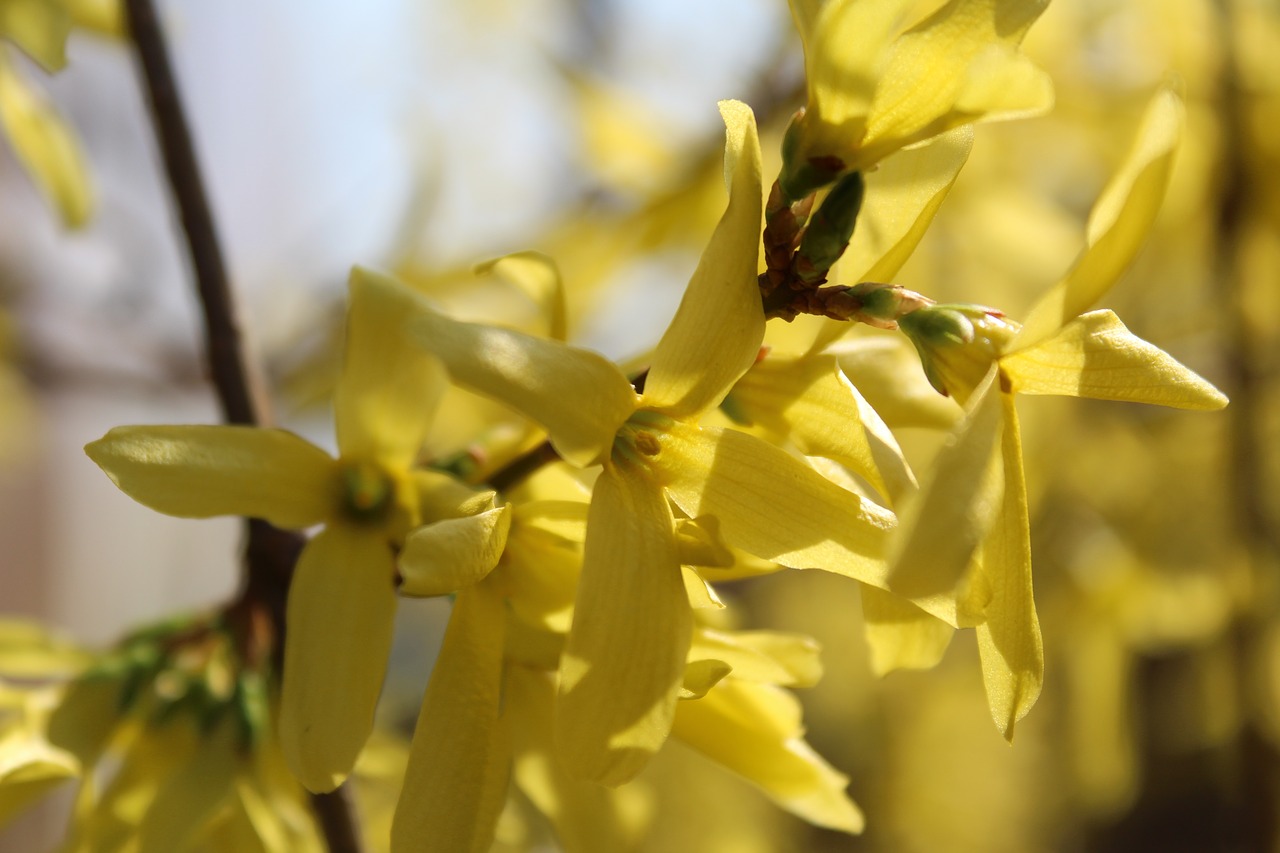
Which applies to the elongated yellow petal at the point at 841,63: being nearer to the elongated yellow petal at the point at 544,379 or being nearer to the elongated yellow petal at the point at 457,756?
the elongated yellow petal at the point at 544,379

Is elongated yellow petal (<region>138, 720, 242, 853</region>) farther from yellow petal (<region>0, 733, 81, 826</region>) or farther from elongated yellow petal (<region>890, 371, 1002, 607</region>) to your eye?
elongated yellow petal (<region>890, 371, 1002, 607</region>)

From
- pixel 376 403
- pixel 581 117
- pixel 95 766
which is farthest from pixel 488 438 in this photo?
pixel 581 117

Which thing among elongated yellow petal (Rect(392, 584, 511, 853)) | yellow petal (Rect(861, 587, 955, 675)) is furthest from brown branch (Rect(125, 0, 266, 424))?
yellow petal (Rect(861, 587, 955, 675))

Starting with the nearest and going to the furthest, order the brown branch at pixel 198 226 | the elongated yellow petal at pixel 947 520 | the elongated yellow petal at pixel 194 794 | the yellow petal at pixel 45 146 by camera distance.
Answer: the elongated yellow petal at pixel 947 520
the elongated yellow petal at pixel 194 794
the brown branch at pixel 198 226
the yellow petal at pixel 45 146

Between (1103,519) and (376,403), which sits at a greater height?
(376,403)

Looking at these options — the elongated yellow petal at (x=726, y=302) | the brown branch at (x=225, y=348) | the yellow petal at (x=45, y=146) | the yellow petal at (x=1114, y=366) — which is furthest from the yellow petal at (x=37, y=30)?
the yellow petal at (x=1114, y=366)

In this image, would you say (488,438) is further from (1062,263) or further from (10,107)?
(1062,263)
